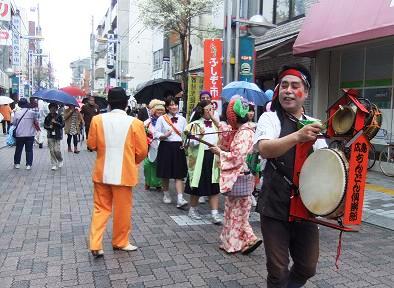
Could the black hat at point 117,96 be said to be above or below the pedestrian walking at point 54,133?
above

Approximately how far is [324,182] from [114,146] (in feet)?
8.33

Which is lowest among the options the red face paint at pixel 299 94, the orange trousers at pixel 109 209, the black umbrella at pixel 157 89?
the orange trousers at pixel 109 209

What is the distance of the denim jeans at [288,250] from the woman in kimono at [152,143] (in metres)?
4.52

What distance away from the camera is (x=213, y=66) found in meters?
9.70

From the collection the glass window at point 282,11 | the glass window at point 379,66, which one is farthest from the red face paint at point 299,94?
the glass window at point 282,11

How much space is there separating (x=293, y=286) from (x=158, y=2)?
14229mm

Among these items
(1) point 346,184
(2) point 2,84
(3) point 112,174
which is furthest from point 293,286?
(2) point 2,84

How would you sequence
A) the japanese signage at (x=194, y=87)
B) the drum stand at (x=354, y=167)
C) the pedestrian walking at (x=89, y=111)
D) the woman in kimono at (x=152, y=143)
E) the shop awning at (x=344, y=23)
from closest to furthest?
the drum stand at (x=354, y=167), the woman in kimono at (x=152, y=143), the shop awning at (x=344, y=23), the japanese signage at (x=194, y=87), the pedestrian walking at (x=89, y=111)

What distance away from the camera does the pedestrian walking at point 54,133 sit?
10.4 metres

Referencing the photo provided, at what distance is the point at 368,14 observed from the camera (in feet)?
27.1

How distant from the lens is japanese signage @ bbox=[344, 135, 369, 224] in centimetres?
223

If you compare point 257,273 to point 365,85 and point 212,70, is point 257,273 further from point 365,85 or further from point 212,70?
point 365,85

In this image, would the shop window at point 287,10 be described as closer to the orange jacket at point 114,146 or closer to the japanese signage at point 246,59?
the japanese signage at point 246,59

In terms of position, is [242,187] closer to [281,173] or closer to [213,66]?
[281,173]
